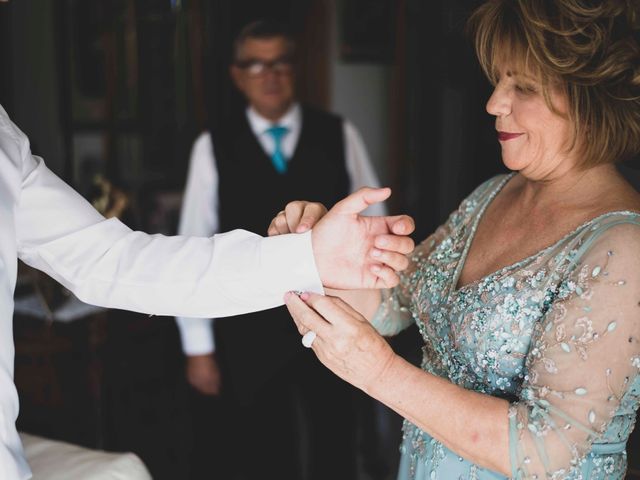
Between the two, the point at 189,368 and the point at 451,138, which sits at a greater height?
the point at 451,138

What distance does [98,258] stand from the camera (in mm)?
1527

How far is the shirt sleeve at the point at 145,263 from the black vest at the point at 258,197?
121 cm

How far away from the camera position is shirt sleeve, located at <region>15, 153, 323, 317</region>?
1.49 meters

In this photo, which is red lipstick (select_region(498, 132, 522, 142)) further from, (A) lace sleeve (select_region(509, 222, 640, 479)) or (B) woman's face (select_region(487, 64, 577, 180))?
(A) lace sleeve (select_region(509, 222, 640, 479))

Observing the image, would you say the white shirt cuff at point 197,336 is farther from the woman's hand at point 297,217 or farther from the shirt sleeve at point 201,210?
the woman's hand at point 297,217

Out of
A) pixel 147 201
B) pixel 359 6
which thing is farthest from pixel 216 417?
pixel 359 6

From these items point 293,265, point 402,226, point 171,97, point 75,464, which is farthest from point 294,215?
point 171,97

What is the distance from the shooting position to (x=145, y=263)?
61.4 inches

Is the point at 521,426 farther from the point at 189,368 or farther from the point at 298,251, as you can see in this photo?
the point at 189,368

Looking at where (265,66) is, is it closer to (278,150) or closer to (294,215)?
(278,150)

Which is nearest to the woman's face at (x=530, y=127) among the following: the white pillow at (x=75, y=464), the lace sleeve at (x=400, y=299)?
the lace sleeve at (x=400, y=299)

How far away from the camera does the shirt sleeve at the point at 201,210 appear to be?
2.86 meters

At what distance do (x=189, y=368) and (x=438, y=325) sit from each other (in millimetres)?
1578

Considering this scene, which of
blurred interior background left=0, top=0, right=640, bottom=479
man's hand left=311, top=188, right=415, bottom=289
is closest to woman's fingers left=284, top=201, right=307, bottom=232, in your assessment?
man's hand left=311, top=188, right=415, bottom=289
